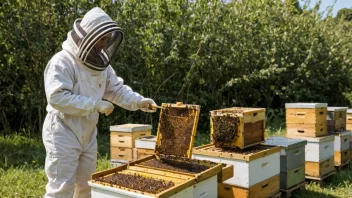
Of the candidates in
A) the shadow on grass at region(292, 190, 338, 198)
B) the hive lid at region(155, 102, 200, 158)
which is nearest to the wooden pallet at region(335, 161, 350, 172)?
the shadow on grass at region(292, 190, 338, 198)

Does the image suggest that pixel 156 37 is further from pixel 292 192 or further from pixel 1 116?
pixel 292 192

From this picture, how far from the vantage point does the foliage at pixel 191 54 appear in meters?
7.15

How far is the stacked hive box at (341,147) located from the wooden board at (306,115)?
540 mm

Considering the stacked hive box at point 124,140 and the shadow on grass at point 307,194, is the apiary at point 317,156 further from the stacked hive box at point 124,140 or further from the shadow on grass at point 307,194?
the stacked hive box at point 124,140

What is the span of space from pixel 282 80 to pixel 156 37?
4.61 meters

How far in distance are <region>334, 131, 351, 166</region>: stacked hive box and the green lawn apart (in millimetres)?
175

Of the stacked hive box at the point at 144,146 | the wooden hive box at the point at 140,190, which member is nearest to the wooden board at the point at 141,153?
the stacked hive box at the point at 144,146

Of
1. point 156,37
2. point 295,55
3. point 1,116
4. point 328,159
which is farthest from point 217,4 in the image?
point 1,116

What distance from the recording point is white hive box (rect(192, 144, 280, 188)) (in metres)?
3.50

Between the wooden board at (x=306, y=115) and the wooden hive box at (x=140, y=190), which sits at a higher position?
the wooden board at (x=306, y=115)

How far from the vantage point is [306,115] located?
4.93 m

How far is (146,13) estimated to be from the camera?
7883mm

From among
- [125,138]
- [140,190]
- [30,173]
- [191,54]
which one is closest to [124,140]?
[125,138]

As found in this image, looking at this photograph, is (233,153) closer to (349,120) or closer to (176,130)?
(176,130)
